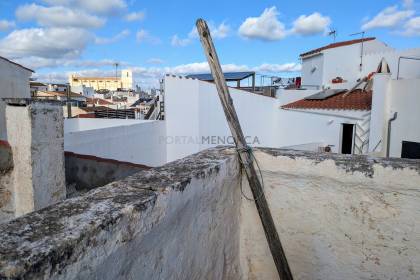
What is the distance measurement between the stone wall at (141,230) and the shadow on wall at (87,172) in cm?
285

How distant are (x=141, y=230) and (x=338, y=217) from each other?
6.01ft

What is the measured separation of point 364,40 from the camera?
2147 centimetres

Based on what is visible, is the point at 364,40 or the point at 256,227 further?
the point at 364,40

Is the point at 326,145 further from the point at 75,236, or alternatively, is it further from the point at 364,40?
the point at 75,236

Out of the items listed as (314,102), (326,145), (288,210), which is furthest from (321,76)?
(288,210)

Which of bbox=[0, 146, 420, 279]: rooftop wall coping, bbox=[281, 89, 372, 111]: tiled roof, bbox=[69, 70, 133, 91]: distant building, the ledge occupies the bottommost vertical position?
bbox=[0, 146, 420, 279]: rooftop wall coping

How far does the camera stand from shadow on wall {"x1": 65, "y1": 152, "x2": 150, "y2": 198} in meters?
4.84

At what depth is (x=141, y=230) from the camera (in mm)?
1580

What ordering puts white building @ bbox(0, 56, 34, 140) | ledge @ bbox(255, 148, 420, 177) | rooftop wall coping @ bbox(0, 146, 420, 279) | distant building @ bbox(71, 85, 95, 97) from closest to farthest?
1. rooftop wall coping @ bbox(0, 146, 420, 279)
2. ledge @ bbox(255, 148, 420, 177)
3. white building @ bbox(0, 56, 34, 140)
4. distant building @ bbox(71, 85, 95, 97)

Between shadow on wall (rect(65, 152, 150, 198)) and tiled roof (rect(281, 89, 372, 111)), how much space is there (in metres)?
10.6

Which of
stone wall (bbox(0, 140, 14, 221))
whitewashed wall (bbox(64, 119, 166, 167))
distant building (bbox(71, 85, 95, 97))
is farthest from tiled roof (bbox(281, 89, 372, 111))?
distant building (bbox(71, 85, 95, 97))

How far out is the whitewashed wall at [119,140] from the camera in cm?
872

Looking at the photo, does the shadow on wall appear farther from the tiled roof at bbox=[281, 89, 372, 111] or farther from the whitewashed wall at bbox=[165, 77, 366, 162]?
the tiled roof at bbox=[281, 89, 372, 111]

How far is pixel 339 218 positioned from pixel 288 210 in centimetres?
42
